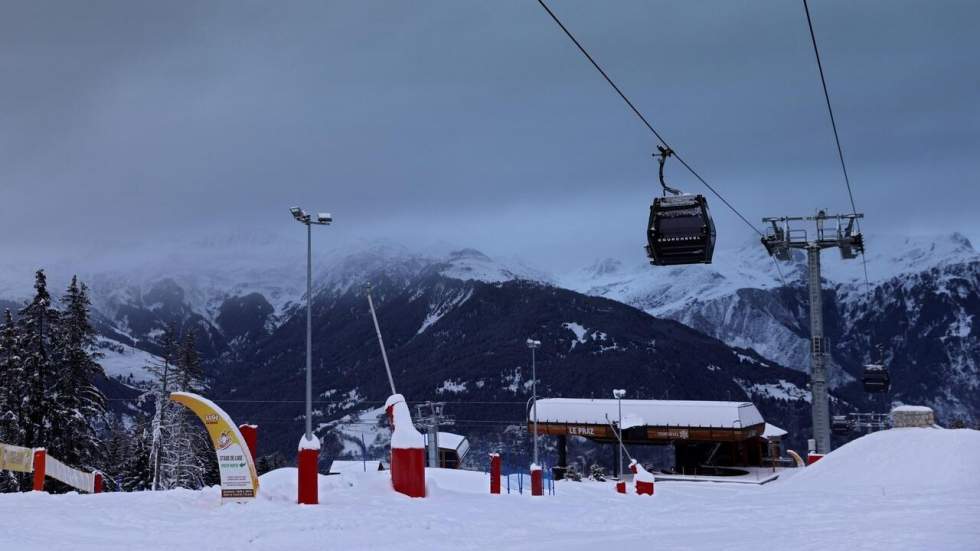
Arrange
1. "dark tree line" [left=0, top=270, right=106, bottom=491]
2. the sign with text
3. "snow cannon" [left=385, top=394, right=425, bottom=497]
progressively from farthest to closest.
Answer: "dark tree line" [left=0, top=270, right=106, bottom=491]
the sign with text
"snow cannon" [left=385, top=394, right=425, bottom=497]

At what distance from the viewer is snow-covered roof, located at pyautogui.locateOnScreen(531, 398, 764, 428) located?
228ft

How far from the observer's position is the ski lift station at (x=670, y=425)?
69.1 meters

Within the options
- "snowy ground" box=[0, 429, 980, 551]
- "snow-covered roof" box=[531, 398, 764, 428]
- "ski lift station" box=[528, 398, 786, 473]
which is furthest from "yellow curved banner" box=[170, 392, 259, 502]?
"snow-covered roof" box=[531, 398, 764, 428]

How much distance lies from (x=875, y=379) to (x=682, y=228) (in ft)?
151

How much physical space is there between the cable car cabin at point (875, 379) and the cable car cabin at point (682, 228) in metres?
44.1

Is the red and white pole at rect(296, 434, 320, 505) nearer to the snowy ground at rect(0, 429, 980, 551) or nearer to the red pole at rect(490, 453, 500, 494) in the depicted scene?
the snowy ground at rect(0, 429, 980, 551)

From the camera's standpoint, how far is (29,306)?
1705 inches

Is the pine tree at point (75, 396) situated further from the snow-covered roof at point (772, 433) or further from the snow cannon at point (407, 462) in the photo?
the snow-covered roof at point (772, 433)

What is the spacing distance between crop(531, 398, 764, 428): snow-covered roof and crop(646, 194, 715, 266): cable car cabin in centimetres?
4693

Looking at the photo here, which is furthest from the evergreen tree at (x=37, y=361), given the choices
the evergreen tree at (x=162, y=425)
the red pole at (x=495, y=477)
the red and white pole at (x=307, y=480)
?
the red and white pole at (x=307, y=480)

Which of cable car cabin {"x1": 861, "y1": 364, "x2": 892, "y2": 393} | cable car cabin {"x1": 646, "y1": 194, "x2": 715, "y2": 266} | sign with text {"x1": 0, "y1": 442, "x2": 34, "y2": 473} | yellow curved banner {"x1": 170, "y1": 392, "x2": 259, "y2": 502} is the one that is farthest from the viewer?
cable car cabin {"x1": 861, "y1": 364, "x2": 892, "y2": 393}

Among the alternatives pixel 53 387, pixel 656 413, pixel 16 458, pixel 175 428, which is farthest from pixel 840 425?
pixel 16 458

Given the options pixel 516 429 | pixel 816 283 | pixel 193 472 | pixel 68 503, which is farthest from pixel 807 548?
pixel 516 429

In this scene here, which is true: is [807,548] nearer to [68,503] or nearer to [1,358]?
[68,503]
